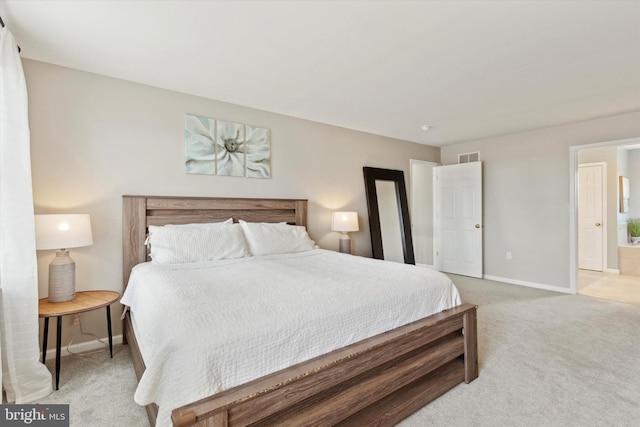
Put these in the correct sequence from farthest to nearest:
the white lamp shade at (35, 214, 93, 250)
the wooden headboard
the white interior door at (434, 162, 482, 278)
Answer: the white interior door at (434, 162, 482, 278)
the wooden headboard
the white lamp shade at (35, 214, 93, 250)

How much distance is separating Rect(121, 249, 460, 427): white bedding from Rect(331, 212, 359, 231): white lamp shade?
1626 mm

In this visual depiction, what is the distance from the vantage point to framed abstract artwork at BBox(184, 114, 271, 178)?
313cm

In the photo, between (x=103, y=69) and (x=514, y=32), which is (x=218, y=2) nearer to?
(x=103, y=69)

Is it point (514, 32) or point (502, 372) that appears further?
point (502, 372)

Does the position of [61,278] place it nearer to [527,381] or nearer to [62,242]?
[62,242]

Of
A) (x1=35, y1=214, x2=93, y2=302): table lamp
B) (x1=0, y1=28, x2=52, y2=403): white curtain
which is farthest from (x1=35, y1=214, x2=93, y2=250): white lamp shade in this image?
(x1=0, y1=28, x2=52, y2=403): white curtain

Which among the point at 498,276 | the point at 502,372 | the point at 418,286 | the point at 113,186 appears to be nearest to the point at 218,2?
the point at 113,186

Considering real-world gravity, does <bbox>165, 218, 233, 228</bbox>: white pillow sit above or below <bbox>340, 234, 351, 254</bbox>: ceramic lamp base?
above

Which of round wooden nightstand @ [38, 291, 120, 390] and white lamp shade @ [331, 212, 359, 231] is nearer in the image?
round wooden nightstand @ [38, 291, 120, 390]

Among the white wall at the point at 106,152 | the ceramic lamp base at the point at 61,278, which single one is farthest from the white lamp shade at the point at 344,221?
the ceramic lamp base at the point at 61,278

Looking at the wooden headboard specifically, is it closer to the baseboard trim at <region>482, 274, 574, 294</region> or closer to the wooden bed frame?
the wooden bed frame

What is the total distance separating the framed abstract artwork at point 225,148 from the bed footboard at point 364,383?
7.96ft

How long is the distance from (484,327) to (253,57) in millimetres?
3258

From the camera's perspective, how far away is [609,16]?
1893mm
